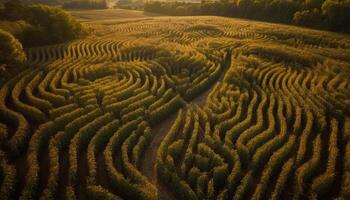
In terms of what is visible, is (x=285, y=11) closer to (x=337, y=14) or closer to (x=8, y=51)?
(x=337, y=14)

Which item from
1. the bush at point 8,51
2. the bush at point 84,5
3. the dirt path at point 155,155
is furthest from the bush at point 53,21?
the bush at point 84,5

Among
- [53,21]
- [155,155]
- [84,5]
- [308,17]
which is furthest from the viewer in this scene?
[84,5]

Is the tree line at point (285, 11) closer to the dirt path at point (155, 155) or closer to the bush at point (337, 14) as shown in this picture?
the bush at point (337, 14)

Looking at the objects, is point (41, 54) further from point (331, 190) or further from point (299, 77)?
point (331, 190)

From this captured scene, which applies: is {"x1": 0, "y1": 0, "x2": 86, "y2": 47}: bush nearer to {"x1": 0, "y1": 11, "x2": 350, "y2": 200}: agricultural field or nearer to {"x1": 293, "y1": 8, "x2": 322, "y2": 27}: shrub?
{"x1": 0, "y1": 11, "x2": 350, "y2": 200}: agricultural field

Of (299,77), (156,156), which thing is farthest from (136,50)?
(156,156)

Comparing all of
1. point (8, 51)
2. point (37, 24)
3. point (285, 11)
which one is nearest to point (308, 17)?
point (285, 11)
